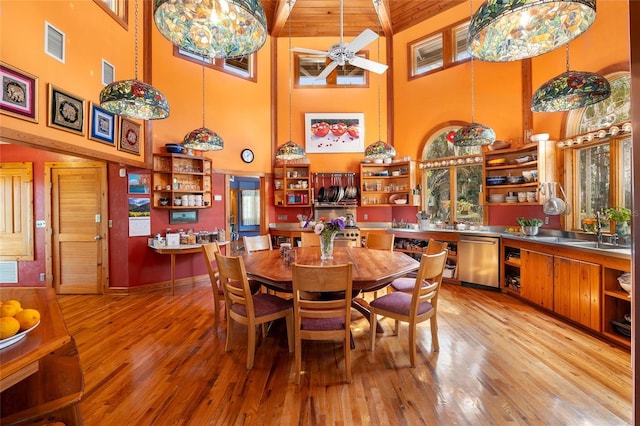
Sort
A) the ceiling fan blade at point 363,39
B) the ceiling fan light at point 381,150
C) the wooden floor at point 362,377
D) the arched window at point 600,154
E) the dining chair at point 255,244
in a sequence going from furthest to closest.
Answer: the ceiling fan light at point 381,150
the dining chair at point 255,244
the ceiling fan blade at point 363,39
the arched window at point 600,154
the wooden floor at point 362,377

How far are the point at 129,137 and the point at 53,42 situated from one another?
1430 millimetres

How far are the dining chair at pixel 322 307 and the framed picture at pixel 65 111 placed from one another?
3277mm

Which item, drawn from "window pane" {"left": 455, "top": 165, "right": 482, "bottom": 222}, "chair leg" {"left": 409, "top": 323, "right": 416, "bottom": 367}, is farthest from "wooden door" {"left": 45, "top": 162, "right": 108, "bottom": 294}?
"window pane" {"left": 455, "top": 165, "right": 482, "bottom": 222}

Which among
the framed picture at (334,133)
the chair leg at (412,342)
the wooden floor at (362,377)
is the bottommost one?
the wooden floor at (362,377)

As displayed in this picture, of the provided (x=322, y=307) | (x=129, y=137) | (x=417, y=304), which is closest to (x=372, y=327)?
(x=417, y=304)

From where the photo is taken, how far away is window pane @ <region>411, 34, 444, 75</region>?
19.0ft

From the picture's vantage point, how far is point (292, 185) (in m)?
6.13

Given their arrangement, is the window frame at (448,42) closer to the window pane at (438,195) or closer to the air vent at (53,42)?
the window pane at (438,195)

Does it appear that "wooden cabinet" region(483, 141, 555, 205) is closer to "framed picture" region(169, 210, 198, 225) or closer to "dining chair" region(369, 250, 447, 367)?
"dining chair" region(369, 250, 447, 367)

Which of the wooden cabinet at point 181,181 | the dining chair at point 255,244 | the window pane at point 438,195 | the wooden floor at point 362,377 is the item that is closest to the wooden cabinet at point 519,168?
the window pane at point 438,195

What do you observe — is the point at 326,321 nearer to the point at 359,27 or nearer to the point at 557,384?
the point at 557,384

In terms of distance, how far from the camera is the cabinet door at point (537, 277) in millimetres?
3506

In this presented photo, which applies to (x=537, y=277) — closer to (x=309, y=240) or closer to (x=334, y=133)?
(x=309, y=240)

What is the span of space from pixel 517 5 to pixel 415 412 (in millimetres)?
2448
